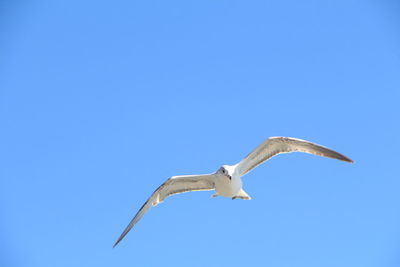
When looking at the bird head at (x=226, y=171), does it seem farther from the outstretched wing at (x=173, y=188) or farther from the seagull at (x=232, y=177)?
the outstretched wing at (x=173, y=188)

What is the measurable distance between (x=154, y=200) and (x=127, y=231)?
1.35 meters

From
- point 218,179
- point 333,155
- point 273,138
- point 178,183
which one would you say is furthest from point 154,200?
point 333,155

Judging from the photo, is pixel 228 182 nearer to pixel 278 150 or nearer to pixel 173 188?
pixel 278 150

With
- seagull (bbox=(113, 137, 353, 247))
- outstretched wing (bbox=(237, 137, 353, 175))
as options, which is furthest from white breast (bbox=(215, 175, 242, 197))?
outstretched wing (bbox=(237, 137, 353, 175))

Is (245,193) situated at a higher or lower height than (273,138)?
lower

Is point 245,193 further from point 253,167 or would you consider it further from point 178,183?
point 178,183

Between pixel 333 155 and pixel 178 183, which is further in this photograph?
pixel 178 183

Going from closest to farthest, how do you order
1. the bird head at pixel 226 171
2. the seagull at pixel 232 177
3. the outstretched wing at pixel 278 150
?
→ the bird head at pixel 226 171 → the seagull at pixel 232 177 → the outstretched wing at pixel 278 150

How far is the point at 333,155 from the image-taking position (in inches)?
706

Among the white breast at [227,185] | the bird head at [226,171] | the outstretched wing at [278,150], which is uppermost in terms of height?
the outstretched wing at [278,150]

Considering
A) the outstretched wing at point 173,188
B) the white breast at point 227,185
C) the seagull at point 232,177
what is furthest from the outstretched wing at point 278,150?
the outstretched wing at point 173,188

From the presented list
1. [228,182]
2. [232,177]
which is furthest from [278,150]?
[228,182]

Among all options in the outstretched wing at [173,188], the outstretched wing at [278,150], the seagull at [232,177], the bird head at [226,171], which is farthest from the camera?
the outstretched wing at [173,188]

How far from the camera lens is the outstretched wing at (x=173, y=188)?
18922 millimetres
